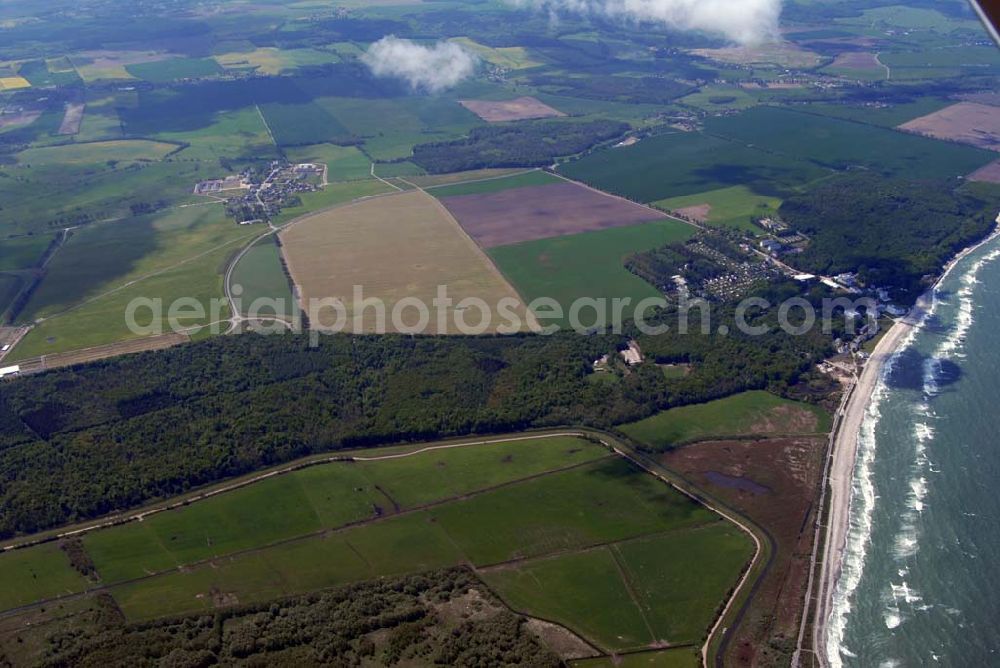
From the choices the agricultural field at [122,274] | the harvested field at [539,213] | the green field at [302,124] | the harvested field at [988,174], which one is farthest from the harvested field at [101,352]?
the harvested field at [988,174]

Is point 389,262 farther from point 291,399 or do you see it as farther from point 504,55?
point 504,55

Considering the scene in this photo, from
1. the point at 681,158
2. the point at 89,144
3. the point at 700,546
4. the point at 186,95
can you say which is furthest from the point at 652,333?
the point at 186,95

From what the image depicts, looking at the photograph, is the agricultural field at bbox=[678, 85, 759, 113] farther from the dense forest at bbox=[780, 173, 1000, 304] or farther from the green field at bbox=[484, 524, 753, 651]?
the green field at bbox=[484, 524, 753, 651]

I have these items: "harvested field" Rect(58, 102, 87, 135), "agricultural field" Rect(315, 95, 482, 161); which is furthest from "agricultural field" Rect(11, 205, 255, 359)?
"harvested field" Rect(58, 102, 87, 135)

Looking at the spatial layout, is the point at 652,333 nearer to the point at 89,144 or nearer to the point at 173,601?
the point at 173,601

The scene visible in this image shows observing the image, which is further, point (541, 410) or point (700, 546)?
point (541, 410)

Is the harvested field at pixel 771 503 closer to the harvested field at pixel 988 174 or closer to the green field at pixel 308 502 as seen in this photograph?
the green field at pixel 308 502

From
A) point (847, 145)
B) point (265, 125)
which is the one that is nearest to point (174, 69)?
point (265, 125)
